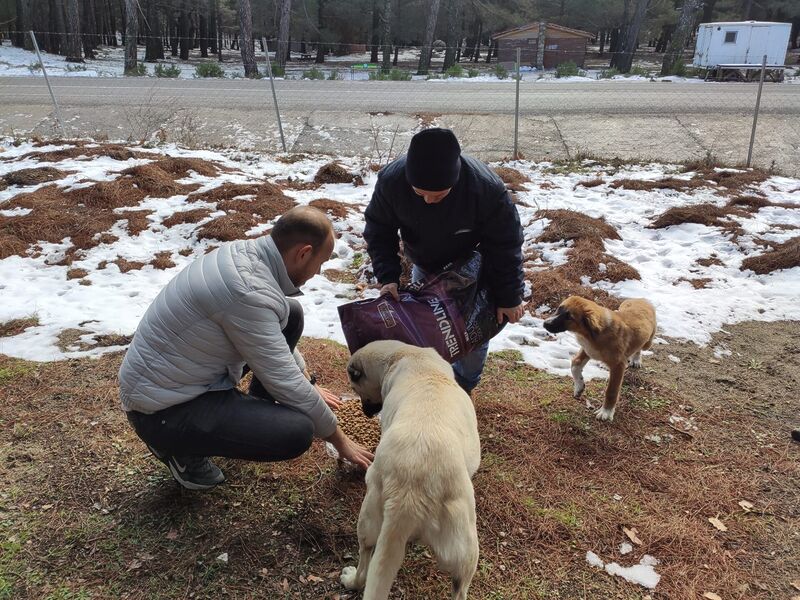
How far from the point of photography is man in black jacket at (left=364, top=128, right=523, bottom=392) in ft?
9.25

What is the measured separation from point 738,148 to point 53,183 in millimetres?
12987

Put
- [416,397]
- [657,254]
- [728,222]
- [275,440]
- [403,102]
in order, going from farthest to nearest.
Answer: [403,102] → [728,222] → [657,254] → [275,440] → [416,397]

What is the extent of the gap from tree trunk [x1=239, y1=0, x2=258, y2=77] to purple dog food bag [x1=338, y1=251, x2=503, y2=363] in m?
25.5

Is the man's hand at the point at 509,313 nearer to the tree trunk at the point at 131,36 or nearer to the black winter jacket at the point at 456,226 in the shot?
the black winter jacket at the point at 456,226

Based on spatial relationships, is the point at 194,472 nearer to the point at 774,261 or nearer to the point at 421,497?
the point at 421,497

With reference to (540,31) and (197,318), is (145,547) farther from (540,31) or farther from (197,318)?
(540,31)

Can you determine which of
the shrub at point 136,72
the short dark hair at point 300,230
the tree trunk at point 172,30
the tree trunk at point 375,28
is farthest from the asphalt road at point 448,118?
the tree trunk at point 172,30

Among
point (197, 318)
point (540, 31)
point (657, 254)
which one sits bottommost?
point (657, 254)

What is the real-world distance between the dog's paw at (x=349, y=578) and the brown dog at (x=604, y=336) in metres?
2.12

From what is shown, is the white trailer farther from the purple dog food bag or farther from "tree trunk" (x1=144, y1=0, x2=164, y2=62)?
"tree trunk" (x1=144, y1=0, x2=164, y2=62)

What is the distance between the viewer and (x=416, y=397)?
7.73 ft

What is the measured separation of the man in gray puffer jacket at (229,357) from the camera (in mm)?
2436

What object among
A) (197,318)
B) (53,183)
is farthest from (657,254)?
(53,183)

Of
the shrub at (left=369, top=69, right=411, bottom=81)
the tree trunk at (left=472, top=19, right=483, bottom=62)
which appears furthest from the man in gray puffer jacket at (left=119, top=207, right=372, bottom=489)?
the tree trunk at (left=472, top=19, right=483, bottom=62)
